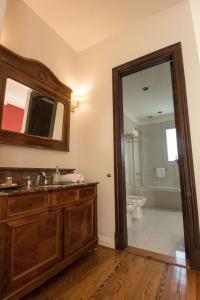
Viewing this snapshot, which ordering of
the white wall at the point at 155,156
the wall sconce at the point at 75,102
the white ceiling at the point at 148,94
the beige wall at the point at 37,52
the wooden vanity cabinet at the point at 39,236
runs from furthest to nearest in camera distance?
the white wall at the point at 155,156, the white ceiling at the point at 148,94, the wall sconce at the point at 75,102, the beige wall at the point at 37,52, the wooden vanity cabinet at the point at 39,236

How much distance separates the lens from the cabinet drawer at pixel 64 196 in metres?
1.57

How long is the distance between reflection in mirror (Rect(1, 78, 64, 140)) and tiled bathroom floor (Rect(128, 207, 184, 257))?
70.3 inches

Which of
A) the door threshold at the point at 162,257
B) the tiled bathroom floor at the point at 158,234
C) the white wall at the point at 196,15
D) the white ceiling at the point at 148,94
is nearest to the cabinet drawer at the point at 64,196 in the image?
the door threshold at the point at 162,257

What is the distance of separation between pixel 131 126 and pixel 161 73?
216cm

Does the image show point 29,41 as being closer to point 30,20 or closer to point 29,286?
point 30,20

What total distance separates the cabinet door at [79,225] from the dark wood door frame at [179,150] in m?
0.35

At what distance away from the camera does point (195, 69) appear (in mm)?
1860

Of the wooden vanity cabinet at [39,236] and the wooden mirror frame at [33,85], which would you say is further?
the wooden mirror frame at [33,85]

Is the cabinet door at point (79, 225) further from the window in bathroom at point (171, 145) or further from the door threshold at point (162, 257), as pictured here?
the window in bathroom at point (171, 145)

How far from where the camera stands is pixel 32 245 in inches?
52.8

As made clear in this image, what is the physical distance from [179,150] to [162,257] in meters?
1.18

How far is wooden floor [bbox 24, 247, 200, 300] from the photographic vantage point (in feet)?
4.38

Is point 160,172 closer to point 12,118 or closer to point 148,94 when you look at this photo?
point 148,94

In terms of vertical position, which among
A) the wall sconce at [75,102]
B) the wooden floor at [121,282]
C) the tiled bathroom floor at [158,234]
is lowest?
the wooden floor at [121,282]
